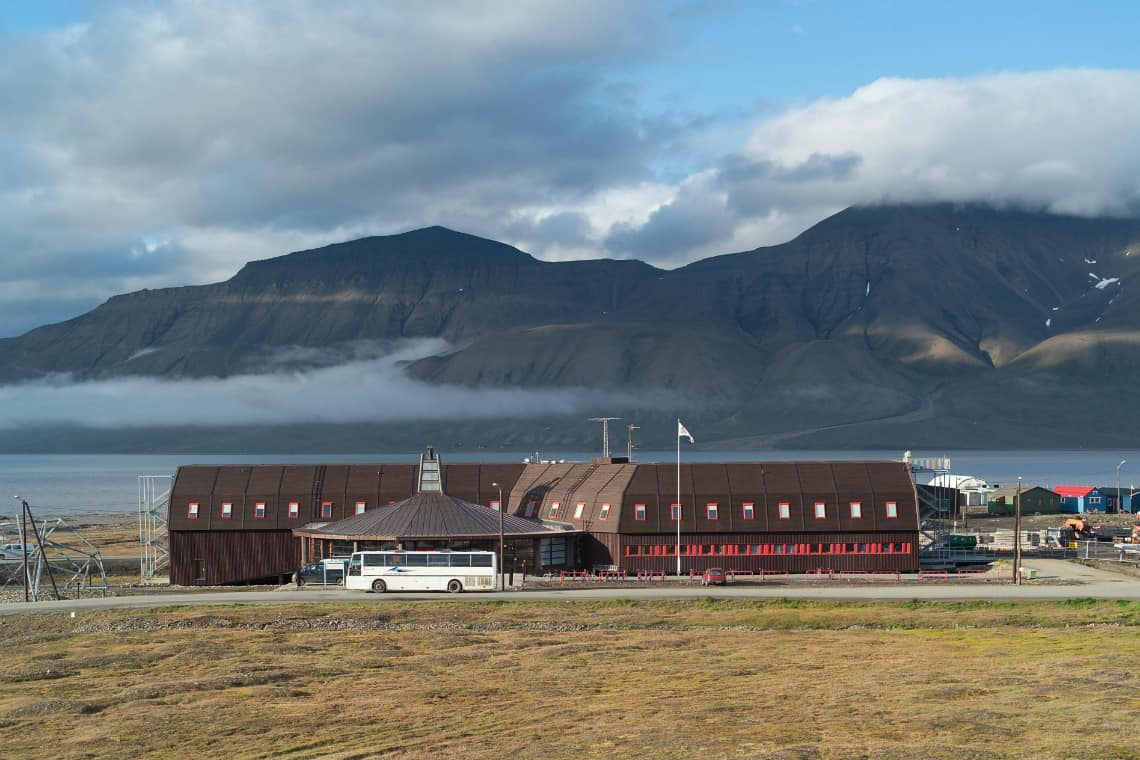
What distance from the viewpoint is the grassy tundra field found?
122ft

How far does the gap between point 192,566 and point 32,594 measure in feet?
54.8

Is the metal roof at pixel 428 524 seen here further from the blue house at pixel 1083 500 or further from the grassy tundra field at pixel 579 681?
the blue house at pixel 1083 500

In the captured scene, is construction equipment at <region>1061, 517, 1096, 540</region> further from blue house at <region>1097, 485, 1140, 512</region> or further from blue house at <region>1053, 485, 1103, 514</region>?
blue house at <region>1097, 485, 1140, 512</region>

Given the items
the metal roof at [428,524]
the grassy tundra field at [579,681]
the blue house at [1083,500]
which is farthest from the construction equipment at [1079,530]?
the grassy tundra field at [579,681]

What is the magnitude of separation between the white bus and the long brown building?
11.5 m

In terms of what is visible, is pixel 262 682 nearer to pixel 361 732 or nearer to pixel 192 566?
pixel 361 732

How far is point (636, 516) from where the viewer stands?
3701 inches

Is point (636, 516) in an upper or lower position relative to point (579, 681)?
upper

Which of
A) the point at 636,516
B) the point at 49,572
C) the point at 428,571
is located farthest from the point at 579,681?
the point at 49,572

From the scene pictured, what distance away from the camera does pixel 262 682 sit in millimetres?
48156

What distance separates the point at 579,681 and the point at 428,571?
1260 inches

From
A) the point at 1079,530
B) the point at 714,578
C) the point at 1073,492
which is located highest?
the point at 1073,492

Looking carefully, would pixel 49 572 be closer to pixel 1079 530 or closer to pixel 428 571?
pixel 428 571

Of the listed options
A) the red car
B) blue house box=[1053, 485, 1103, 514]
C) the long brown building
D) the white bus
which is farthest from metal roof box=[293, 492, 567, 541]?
blue house box=[1053, 485, 1103, 514]
